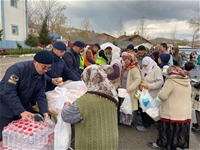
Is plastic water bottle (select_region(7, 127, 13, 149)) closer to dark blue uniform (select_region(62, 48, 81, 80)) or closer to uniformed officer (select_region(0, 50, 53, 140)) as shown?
uniformed officer (select_region(0, 50, 53, 140))

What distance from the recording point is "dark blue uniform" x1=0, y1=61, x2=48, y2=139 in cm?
180

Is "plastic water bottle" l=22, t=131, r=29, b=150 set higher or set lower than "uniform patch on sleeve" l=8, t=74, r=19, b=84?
lower

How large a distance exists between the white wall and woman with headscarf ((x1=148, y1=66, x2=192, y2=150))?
70.1ft

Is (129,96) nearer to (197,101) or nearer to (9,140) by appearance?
(197,101)

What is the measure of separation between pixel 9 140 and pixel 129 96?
2.09m

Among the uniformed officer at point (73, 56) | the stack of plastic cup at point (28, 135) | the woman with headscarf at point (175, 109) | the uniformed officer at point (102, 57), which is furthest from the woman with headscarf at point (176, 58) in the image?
the stack of plastic cup at point (28, 135)

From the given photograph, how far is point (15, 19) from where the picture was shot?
21109 millimetres

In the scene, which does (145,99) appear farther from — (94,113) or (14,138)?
(14,138)

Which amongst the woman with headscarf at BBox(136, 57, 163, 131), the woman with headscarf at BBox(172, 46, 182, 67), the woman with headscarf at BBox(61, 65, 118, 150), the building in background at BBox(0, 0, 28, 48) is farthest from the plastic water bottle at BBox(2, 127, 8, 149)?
the building in background at BBox(0, 0, 28, 48)

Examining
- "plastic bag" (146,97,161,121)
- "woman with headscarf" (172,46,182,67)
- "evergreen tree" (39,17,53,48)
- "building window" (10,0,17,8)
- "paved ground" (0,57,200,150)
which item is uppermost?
"building window" (10,0,17,8)

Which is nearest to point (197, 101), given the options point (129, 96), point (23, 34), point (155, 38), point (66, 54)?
point (129, 96)

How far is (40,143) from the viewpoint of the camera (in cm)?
177

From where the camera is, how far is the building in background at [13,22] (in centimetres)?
1925

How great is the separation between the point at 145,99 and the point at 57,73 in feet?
5.30
